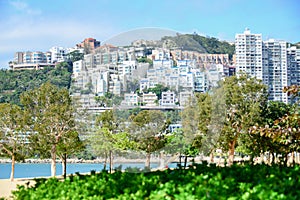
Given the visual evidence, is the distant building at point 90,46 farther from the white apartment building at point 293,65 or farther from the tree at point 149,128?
the white apartment building at point 293,65

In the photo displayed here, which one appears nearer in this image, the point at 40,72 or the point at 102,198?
the point at 102,198

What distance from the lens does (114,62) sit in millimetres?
4973

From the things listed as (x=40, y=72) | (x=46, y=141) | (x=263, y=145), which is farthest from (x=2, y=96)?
(x=263, y=145)

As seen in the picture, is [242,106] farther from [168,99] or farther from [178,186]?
[178,186]

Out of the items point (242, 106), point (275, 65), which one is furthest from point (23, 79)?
point (242, 106)

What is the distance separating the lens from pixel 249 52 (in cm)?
7800

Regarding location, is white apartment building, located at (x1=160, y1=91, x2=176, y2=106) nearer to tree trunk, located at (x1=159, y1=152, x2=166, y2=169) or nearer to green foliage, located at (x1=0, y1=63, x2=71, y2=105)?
tree trunk, located at (x1=159, y1=152, x2=166, y2=169)

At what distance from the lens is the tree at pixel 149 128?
4.80m

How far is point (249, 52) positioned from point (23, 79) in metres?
29.3

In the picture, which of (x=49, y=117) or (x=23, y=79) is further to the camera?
(x=23, y=79)

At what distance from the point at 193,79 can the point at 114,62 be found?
68 centimetres

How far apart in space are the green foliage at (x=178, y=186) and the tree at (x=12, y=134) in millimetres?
19766

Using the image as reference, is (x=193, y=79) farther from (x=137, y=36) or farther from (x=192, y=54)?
(x=137, y=36)

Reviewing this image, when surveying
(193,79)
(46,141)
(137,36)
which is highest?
(137,36)
